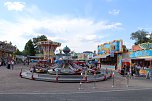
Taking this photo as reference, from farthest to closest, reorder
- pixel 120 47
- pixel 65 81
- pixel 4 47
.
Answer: pixel 4 47
pixel 120 47
pixel 65 81

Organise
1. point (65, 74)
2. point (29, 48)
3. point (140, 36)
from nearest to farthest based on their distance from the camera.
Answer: point (65, 74) → point (140, 36) → point (29, 48)

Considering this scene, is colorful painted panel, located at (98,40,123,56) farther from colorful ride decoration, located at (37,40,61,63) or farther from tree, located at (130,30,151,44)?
tree, located at (130,30,151,44)

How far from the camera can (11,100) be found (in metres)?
12.1

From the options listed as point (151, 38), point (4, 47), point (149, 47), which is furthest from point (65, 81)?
point (151, 38)

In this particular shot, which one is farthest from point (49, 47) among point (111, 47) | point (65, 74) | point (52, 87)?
point (52, 87)

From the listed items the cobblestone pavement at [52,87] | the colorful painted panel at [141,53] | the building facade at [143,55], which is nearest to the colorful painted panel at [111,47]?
the colorful painted panel at [141,53]

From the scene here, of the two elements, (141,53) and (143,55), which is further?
(141,53)

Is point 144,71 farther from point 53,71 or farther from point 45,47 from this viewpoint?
point 45,47

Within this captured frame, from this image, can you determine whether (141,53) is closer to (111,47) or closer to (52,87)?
(111,47)

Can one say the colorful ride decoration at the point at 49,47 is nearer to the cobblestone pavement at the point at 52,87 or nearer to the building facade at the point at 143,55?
the building facade at the point at 143,55

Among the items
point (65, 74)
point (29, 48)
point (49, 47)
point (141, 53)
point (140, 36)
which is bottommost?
point (65, 74)

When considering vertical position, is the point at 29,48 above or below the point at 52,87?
above

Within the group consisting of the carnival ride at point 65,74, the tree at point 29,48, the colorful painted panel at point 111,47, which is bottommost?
the carnival ride at point 65,74

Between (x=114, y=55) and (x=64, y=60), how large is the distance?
28169 mm
